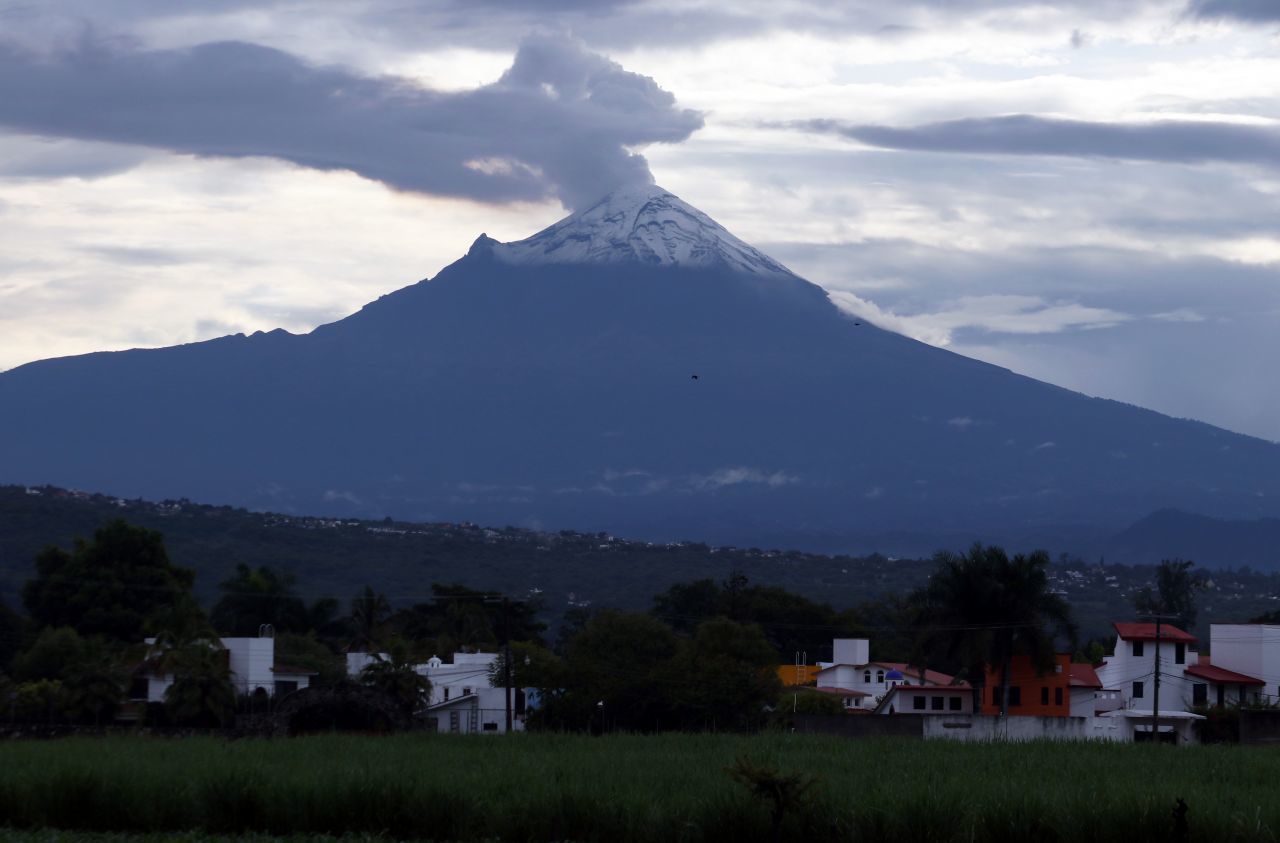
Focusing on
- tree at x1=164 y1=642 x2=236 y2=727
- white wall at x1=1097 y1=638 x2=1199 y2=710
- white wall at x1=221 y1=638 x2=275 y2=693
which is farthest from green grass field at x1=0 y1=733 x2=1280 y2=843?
white wall at x1=221 y1=638 x2=275 y2=693

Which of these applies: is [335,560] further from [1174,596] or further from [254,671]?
[254,671]

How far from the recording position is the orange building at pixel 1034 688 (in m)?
70.6

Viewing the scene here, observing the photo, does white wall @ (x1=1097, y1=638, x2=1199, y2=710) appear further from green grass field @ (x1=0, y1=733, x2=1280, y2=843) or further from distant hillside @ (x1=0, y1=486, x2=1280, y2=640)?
distant hillside @ (x1=0, y1=486, x2=1280, y2=640)

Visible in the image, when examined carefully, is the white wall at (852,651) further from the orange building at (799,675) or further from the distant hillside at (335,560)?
the distant hillside at (335,560)

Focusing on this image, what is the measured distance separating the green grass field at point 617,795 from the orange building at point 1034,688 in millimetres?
32467

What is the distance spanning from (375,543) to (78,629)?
11027 centimetres

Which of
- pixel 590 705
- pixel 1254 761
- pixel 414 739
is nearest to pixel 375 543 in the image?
pixel 590 705

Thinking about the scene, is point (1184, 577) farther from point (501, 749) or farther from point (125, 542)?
point (501, 749)

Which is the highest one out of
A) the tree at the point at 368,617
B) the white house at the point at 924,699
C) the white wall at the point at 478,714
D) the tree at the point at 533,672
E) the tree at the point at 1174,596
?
the tree at the point at 1174,596

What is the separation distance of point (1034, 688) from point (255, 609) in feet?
158

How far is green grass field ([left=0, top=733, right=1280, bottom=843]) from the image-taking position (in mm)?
26484

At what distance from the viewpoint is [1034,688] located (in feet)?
233

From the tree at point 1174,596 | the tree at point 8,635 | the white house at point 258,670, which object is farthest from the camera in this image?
the tree at point 1174,596

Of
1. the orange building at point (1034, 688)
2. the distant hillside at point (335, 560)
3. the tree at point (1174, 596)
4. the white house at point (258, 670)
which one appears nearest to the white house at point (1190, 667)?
the orange building at point (1034, 688)
